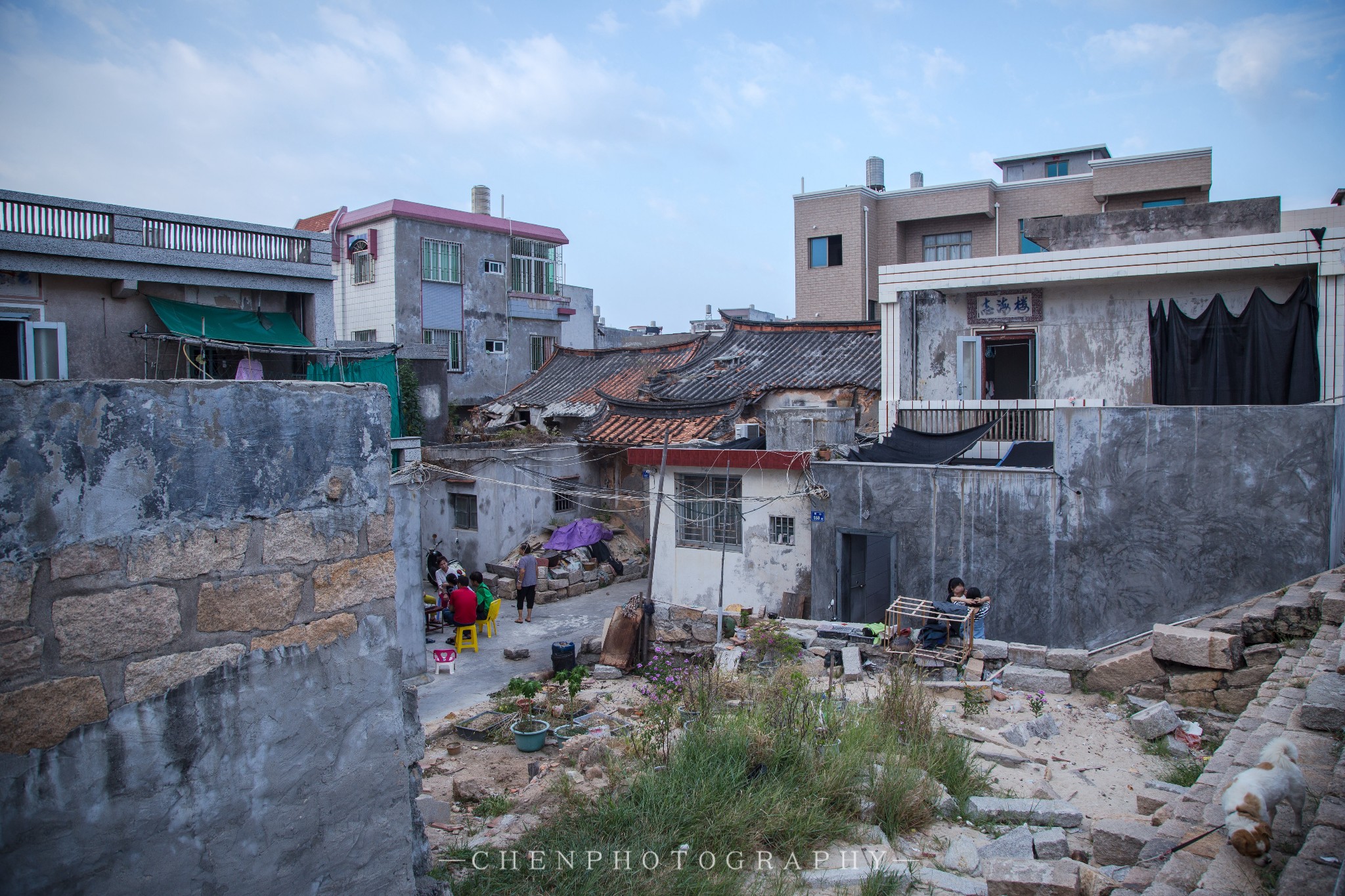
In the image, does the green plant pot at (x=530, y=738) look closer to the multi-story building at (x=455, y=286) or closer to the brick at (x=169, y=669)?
the brick at (x=169, y=669)

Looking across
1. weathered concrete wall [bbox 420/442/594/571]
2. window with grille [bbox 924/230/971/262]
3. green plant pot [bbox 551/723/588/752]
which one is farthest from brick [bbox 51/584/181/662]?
window with grille [bbox 924/230/971/262]

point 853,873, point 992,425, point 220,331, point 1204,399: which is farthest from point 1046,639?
point 220,331

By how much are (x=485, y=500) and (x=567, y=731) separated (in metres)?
10.4

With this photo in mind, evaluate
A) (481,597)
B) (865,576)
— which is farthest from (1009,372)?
(481,597)

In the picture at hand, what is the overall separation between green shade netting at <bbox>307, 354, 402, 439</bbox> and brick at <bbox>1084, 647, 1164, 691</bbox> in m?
12.7

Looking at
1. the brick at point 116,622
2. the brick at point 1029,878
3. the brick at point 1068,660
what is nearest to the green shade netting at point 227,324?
the brick at point 116,622

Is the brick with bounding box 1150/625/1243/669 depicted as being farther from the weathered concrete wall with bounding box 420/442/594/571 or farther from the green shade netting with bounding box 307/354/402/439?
the green shade netting with bounding box 307/354/402/439

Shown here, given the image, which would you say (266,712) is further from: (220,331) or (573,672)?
(220,331)

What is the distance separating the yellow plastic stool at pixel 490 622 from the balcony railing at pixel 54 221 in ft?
28.0

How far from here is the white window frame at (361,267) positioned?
25.7 m

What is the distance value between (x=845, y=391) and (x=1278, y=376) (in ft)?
28.8

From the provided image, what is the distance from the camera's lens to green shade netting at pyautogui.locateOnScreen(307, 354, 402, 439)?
593 inches

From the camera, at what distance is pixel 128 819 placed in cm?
270

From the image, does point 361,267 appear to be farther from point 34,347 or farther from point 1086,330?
point 1086,330
